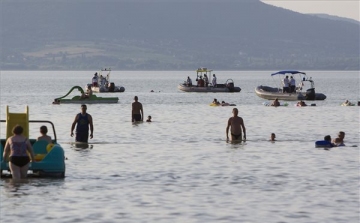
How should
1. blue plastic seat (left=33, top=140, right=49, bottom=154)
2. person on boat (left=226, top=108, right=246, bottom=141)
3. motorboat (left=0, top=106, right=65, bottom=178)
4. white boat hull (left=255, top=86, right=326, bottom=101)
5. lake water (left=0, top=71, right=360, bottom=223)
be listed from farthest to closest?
white boat hull (left=255, top=86, right=326, bottom=101) < person on boat (left=226, top=108, right=246, bottom=141) < blue plastic seat (left=33, top=140, right=49, bottom=154) < motorboat (left=0, top=106, right=65, bottom=178) < lake water (left=0, top=71, right=360, bottom=223)

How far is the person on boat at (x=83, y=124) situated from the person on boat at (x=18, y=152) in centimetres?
927

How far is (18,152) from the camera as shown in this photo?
83.3 ft

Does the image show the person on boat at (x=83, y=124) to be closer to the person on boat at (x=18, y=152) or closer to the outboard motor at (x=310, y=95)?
the person on boat at (x=18, y=152)

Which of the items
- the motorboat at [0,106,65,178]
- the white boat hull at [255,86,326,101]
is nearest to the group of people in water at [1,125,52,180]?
the motorboat at [0,106,65,178]

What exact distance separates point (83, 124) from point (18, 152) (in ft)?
35.8

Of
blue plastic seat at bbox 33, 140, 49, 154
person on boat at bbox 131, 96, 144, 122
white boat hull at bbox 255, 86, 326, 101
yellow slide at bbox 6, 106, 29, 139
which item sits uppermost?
yellow slide at bbox 6, 106, 29, 139

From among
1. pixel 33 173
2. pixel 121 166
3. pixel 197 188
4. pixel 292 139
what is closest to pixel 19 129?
pixel 33 173

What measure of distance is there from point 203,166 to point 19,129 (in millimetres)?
7832

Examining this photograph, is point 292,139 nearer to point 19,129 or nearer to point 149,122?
point 149,122

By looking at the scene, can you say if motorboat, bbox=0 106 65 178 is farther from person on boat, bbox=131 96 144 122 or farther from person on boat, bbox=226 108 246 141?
person on boat, bbox=131 96 144 122

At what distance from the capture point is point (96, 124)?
5712 centimetres

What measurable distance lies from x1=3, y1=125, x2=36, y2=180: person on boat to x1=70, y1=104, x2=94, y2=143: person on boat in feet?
30.4

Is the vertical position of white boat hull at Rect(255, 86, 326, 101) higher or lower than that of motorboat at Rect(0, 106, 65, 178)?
lower

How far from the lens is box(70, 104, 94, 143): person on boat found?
117 feet
